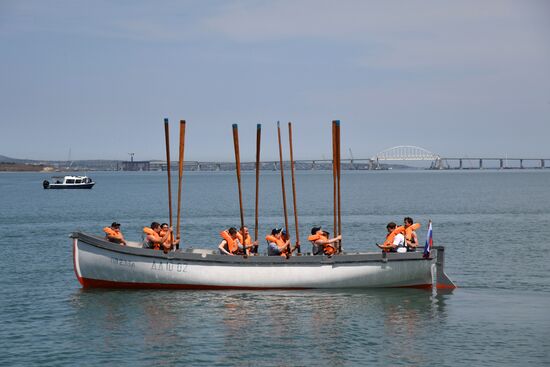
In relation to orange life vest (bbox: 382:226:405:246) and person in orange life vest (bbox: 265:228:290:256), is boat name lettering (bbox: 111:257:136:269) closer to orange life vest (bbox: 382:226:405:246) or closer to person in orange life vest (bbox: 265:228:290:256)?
person in orange life vest (bbox: 265:228:290:256)

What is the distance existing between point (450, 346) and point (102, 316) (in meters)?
11.3

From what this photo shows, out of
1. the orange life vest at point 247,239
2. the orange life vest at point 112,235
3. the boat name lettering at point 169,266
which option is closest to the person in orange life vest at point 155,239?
the boat name lettering at point 169,266

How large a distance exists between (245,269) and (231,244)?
1210 millimetres

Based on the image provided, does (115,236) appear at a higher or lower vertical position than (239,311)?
higher

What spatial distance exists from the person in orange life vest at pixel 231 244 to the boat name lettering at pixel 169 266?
1.55m

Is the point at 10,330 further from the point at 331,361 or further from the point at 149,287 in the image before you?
the point at 331,361

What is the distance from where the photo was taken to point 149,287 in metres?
31.9

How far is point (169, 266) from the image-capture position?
31.4 metres

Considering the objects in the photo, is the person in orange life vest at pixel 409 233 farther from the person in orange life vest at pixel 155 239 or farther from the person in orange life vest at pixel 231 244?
the person in orange life vest at pixel 155 239

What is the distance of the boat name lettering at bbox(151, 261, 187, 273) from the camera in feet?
103

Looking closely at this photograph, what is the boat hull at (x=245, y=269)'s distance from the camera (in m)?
30.8

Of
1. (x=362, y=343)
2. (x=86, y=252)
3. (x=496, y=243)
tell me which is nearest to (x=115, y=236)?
(x=86, y=252)

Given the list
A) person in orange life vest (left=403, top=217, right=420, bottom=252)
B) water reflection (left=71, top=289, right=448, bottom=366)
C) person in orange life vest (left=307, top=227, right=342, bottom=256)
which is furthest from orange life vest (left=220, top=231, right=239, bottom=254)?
person in orange life vest (left=403, top=217, right=420, bottom=252)

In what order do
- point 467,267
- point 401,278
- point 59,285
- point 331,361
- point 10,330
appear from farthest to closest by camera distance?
point 467,267, point 59,285, point 401,278, point 10,330, point 331,361
